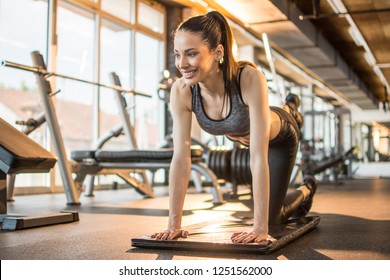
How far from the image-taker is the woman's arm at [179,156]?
180 cm

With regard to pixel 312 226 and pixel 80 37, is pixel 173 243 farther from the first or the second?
pixel 80 37

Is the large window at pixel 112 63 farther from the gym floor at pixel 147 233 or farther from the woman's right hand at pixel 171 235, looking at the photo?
the woman's right hand at pixel 171 235

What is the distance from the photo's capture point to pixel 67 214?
2.71 metres

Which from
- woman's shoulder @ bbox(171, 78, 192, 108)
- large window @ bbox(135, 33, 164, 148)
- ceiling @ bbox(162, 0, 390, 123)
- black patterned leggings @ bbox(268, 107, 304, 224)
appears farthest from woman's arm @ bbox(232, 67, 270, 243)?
large window @ bbox(135, 33, 164, 148)

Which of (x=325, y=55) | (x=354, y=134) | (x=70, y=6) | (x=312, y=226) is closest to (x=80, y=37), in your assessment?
(x=70, y=6)

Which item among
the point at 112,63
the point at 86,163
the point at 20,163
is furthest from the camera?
the point at 112,63

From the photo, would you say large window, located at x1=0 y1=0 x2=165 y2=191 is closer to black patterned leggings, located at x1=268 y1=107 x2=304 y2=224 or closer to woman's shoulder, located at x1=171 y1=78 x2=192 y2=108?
black patterned leggings, located at x1=268 y1=107 x2=304 y2=224

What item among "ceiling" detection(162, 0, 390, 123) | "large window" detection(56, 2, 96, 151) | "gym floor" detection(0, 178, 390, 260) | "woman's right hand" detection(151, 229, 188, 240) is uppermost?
"ceiling" detection(162, 0, 390, 123)

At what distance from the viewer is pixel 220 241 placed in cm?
175

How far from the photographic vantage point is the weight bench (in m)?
4.12

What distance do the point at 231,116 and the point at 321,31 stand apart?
7.44 metres

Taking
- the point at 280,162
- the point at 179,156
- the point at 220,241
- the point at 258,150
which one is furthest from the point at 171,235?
the point at 280,162

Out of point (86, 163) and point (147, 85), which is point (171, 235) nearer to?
point (86, 163)

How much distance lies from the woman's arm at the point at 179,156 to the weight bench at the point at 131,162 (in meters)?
2.25
